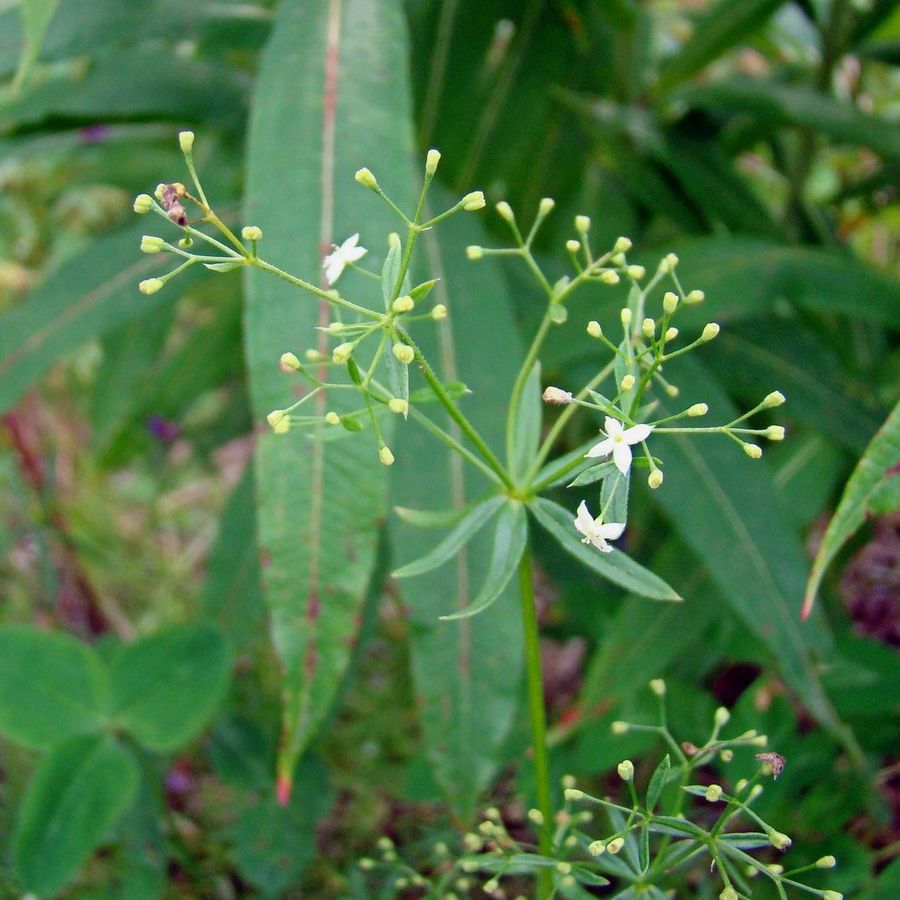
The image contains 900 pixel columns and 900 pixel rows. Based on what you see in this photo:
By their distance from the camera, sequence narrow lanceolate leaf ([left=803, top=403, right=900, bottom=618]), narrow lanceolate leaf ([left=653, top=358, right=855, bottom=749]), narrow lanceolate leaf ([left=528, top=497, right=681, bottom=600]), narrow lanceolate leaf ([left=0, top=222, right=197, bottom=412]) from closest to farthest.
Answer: narrow lanceolate leaf ([left=528, top=497, right=681, bottom=600]) → narrow lanceolate leaf ([left=803, top=403, right=900, bottom=618]) → narrow lanceolate leaf ([left=653, top=358, right=855, bottom=749]) → narrow lanceolate leaf ([left=0, top=222, right=197, bottom=412])

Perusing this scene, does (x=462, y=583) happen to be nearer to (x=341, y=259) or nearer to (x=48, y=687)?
(x=341, y=259)

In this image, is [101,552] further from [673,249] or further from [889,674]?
[889,674]

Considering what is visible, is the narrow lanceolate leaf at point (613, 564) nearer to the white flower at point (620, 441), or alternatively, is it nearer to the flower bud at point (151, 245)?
the white flower at point (620, 441)

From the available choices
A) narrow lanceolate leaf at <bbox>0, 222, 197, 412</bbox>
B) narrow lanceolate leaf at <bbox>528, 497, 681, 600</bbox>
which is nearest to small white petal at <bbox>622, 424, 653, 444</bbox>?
narrow lanceolate leaf at <bbox>528, 497, 681, 600</bbox>

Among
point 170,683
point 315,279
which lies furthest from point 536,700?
point 170,683

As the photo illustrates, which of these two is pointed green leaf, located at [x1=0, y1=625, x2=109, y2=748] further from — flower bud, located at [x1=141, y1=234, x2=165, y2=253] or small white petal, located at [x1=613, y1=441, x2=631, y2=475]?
small white petal, located at [x1=613, y1=441, x2=631, y2=475]

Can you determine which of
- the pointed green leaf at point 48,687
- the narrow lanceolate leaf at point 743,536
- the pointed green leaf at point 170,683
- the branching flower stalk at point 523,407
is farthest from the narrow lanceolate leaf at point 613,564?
the pointed green leaf at point 48,687
